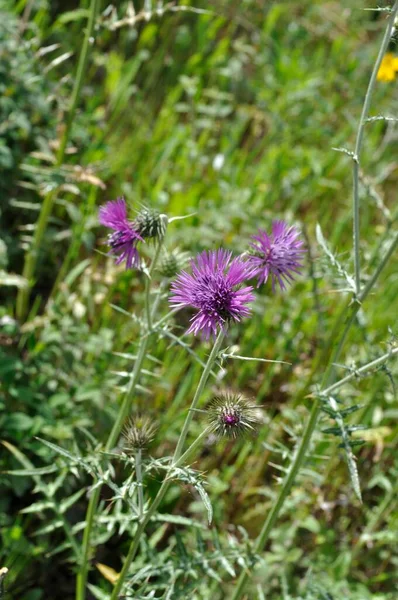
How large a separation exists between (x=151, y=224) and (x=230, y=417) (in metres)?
0.44

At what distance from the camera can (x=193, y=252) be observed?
2932mm

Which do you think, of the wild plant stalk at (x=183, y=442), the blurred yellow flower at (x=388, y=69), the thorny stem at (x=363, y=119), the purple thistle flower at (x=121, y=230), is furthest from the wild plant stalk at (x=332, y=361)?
the blurred yellow flower at (x=388, y=69)

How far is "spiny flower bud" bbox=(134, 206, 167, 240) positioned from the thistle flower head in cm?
37

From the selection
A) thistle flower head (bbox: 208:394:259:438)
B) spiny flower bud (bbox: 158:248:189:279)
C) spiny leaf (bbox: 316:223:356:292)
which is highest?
spiny leaf (bbox: 316:223:356:292)

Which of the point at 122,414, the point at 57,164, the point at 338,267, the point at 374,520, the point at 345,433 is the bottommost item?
the point at 374,520

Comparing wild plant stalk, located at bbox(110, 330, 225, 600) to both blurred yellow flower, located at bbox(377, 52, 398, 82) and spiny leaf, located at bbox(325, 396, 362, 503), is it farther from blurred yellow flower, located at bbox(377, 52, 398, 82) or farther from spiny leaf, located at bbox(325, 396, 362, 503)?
blurred yellow flower, located at bbox(377, 52, 398, 82)

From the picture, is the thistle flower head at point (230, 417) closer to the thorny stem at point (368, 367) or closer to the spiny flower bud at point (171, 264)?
the thorny stem at point (368, 367)

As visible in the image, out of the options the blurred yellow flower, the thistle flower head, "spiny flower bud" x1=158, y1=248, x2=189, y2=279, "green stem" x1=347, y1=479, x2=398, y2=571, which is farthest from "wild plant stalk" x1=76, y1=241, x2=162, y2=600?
the blurred yellow flower

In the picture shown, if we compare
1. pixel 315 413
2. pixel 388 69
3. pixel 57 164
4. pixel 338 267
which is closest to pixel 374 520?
pixel 315 413

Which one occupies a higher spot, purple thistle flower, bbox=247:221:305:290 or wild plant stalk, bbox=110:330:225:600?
purple thistle flower, bbox=247:221:305:290

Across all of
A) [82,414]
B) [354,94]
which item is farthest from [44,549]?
[354,94]

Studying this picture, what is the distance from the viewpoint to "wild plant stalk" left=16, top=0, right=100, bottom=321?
240 centimetres

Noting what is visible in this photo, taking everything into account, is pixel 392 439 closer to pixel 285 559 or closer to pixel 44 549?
pixel 285 559

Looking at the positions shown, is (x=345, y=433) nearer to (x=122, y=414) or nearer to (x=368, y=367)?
(x=368, y=367)
